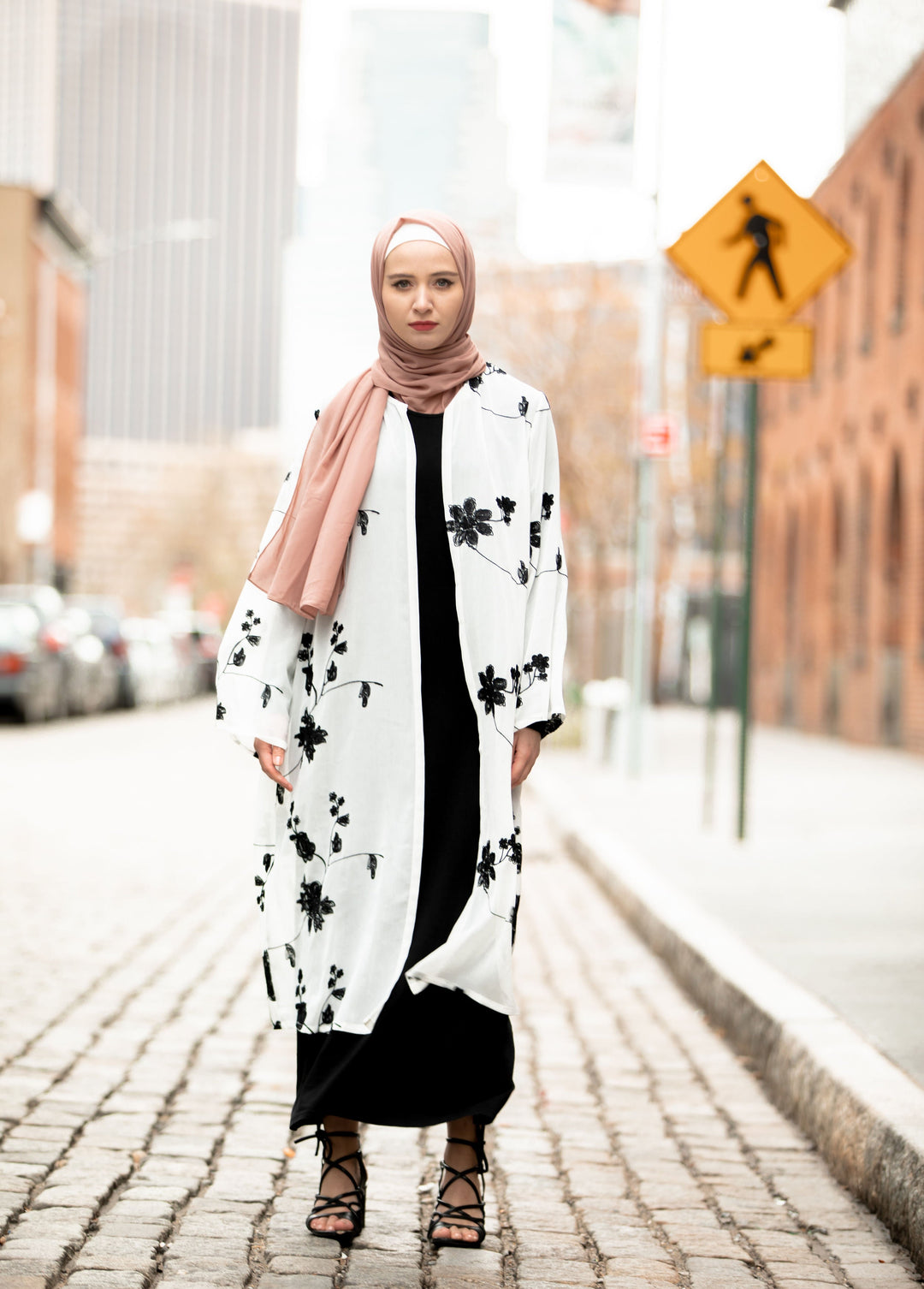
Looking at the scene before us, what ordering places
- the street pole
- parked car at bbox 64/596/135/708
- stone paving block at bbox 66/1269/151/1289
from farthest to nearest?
1. parked car at bbox 64/596/135/708
2. the street pole
3. stone paving block at bbox 66/1269/151/1289

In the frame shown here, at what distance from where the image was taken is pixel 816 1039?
5.32 m

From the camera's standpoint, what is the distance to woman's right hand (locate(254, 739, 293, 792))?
385 cm

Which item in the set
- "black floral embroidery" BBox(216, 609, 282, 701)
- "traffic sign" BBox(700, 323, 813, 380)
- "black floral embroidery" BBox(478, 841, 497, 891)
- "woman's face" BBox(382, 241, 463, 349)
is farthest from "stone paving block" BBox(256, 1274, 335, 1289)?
"traffic sign" BBox(700, 323, 813, 380)

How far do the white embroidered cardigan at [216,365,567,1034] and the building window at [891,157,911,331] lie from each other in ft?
69.1

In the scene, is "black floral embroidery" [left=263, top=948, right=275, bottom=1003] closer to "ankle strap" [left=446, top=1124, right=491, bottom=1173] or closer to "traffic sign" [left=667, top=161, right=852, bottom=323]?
"ankle strap" [left=446, top=1124, right=491, bottom=1173]

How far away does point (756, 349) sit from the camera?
9.85 metres

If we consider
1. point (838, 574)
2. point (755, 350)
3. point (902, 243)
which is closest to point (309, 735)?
point (755, 350)

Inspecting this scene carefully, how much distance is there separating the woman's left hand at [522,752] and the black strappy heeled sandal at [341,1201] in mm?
826

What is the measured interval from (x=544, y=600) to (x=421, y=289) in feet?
2.27

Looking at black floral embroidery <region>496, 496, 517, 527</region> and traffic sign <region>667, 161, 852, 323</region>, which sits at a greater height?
traffic sign <region>667, 161, 852, 323</region>

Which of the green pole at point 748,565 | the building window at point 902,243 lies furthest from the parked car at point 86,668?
the green pole at point 748,565

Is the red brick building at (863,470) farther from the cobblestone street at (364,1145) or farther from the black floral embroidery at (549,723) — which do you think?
the black floral embroidery at (549,723)

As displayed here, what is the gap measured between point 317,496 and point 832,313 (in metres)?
25.8

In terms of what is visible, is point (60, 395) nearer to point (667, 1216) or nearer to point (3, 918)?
point (3, 918)
